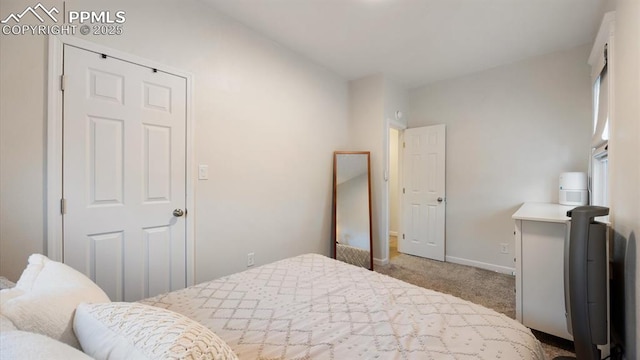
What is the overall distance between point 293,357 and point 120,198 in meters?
1.73

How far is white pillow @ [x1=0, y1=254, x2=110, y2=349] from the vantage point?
0.69 m

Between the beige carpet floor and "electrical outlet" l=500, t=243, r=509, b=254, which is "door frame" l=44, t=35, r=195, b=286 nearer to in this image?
the beige carpet floor

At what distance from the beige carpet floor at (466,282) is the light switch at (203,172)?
248cm

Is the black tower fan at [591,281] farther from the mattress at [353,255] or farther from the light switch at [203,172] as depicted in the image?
the light switch at [203,172]

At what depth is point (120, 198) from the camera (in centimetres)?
187

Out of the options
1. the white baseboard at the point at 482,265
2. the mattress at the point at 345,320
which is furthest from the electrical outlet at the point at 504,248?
the mattress at the point at 345,320

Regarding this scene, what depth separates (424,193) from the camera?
13.1ft

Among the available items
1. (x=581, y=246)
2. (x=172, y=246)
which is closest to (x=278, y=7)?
(x=172, y=246)

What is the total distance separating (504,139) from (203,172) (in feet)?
11.8

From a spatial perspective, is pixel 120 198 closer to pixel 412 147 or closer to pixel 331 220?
pixel 331 220

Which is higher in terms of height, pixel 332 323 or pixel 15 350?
pixel 15 350

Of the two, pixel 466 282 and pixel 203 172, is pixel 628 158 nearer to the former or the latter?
pixel 466 282

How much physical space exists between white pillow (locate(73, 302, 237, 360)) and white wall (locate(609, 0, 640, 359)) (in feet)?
6.26

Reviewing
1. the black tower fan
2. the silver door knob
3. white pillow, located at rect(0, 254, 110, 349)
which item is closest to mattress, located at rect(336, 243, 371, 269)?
the silver door knob
